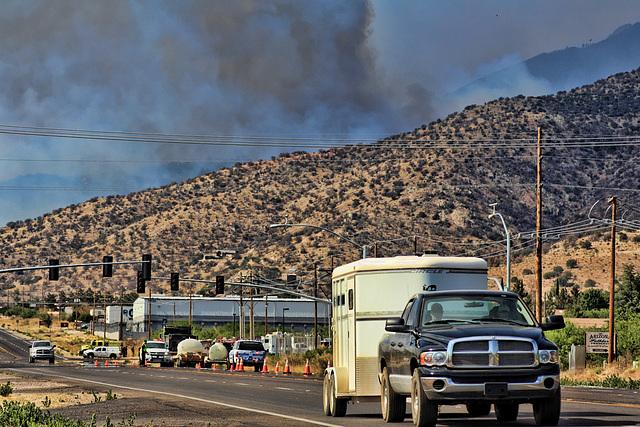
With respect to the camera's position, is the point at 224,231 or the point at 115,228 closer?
the point at 224,231

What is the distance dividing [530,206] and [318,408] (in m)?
A: 109

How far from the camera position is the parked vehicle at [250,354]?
60625 millimetres

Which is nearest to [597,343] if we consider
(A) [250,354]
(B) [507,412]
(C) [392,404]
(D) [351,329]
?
(A) [250,354]

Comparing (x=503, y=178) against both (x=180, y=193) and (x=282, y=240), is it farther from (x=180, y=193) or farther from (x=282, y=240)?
(x=180, y=193)

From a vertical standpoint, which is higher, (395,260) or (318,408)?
(395,260)

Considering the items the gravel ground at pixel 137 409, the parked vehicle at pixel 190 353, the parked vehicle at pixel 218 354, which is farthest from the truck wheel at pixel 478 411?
the parked vehicle at pixel 190 353

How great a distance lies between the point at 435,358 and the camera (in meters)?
14.0

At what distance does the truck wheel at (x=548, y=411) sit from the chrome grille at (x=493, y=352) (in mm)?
857

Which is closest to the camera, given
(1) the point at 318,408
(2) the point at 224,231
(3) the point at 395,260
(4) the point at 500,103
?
(3) the point at 395,260

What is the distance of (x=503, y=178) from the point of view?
133m

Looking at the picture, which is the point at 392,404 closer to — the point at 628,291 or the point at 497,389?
the point at 497,389

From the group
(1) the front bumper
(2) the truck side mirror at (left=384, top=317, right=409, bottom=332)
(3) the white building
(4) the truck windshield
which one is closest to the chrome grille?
(1) the front bumper

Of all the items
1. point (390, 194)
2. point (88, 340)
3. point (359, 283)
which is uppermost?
point (390, 194)

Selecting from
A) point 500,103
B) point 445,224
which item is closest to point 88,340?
point 445,224
